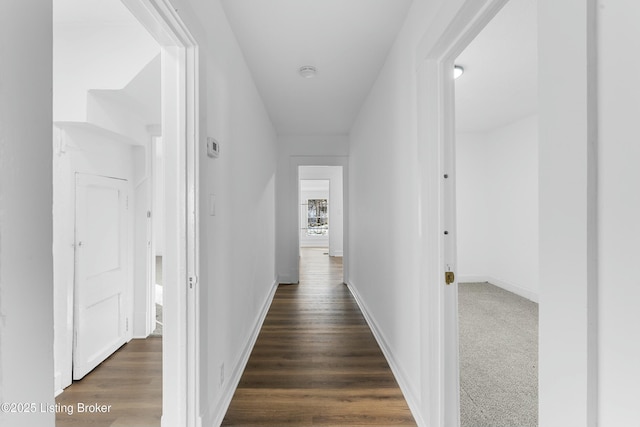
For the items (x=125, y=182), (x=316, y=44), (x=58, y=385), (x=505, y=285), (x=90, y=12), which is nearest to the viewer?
(x=90, y=12)

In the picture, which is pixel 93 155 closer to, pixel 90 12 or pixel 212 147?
pixel 90 12

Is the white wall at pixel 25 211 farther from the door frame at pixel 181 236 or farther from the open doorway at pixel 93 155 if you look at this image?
the open doorway at pixel 93 155

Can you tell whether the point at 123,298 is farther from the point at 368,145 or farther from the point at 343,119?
the point at 343,119

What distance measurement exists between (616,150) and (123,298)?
10.6ft

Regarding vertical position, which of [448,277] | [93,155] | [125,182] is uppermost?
[93,155]

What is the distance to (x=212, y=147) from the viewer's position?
1.58 meters

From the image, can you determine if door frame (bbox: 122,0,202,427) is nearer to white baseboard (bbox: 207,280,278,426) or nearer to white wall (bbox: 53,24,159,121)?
white baseboard (bbox: 207,280,278,426)

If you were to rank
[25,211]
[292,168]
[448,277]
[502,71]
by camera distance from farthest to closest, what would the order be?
[292,168] → [502,71] → [448,277] → [25,211]

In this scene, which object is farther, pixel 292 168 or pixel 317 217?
pixel 317 217

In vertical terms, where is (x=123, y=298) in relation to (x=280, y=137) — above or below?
below

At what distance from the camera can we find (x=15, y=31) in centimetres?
52

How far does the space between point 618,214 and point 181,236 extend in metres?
1.48

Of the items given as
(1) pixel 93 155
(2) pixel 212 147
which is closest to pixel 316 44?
(2) pixel 212 147

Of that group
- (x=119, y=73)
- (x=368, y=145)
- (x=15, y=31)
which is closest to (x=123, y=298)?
(x=119, y=73)
